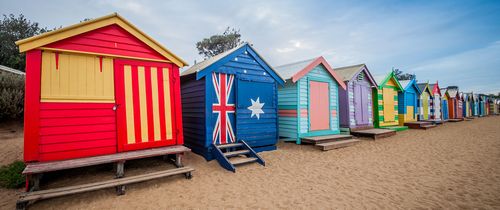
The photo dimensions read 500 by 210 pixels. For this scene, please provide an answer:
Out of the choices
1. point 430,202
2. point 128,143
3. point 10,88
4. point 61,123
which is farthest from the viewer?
point 10,88

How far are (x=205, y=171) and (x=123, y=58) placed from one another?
370 cm

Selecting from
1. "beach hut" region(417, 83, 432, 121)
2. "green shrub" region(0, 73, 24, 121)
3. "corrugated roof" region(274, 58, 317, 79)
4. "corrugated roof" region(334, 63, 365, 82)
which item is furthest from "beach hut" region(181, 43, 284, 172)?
"beach hut" region(417, 83, 432, 121)

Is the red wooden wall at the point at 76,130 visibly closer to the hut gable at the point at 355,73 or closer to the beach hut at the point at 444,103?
the hut gable at the point at 355,73

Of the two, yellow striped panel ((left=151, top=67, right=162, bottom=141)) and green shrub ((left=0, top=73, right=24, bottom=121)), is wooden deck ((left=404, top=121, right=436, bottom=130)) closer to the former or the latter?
yellow striped panel ((left=151, top=67, right=162, bottom=141))

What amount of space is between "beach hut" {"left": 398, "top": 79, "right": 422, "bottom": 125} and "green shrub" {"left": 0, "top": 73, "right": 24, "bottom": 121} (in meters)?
23.7

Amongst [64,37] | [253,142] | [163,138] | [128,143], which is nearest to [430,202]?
[253,142]

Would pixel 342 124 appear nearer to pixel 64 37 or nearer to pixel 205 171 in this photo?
pixel 205 171

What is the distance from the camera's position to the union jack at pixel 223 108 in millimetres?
6973

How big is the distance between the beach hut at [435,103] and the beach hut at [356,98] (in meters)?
12.3

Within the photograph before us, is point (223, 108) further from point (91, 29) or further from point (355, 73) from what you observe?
point (355, 73)

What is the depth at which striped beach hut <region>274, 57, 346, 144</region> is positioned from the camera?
373 inches

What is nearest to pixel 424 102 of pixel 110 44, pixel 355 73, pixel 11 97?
pixel 355 73

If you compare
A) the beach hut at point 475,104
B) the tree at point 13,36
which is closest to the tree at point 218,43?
the tree at point 13,36

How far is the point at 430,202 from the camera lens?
4020mm
